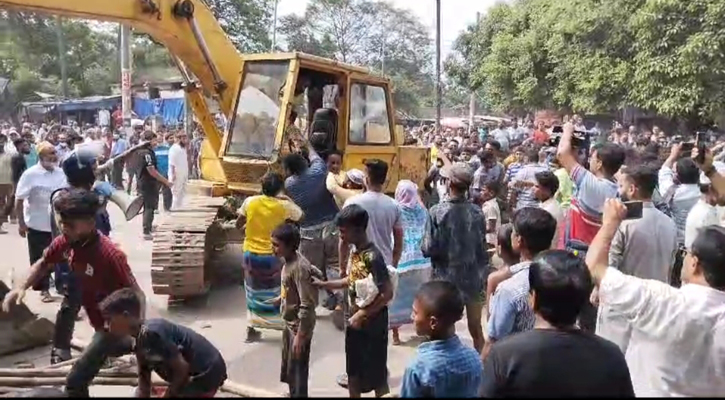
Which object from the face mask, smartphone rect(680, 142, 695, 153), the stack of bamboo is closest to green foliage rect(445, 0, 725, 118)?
smartphone rect(680, 142, 695, 153)

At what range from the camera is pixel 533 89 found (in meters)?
24.8

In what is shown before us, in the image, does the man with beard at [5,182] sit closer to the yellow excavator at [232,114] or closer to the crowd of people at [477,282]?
the yellow excavator at [232,114]

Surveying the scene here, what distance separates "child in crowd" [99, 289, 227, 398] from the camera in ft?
11.3

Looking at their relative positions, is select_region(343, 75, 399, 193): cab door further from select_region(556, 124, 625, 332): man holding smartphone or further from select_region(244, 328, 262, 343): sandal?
select_region(556, 124, 625, 332): man holding smartphone

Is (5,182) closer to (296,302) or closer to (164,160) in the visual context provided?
(164,160)

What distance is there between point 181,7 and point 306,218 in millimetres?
2796

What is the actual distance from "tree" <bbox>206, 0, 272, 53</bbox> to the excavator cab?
26.5 meters

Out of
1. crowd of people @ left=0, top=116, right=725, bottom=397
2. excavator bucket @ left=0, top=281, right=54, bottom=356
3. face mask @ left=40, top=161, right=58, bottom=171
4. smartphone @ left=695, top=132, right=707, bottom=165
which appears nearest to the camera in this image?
crowd of people @ left=0, top=116, right=725, bottom=397

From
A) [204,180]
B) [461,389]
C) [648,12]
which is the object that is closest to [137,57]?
[648,12]

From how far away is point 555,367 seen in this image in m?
2.39

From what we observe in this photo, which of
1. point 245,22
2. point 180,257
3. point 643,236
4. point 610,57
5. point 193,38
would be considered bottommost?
point 180,257

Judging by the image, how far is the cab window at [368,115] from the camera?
8.87 metres

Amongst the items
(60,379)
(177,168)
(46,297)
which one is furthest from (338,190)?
(177,168)

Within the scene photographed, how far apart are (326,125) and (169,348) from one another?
216 inches
